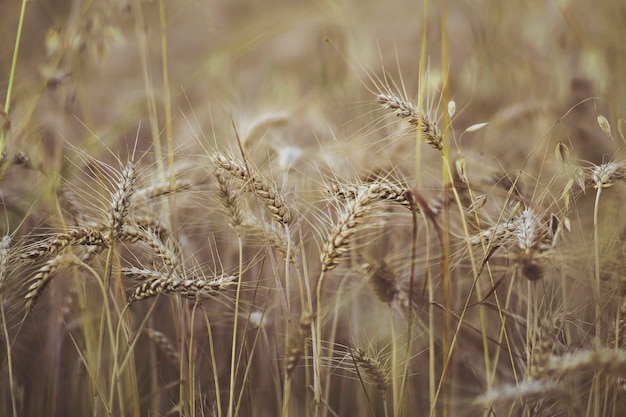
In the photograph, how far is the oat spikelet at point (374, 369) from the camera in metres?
0.92

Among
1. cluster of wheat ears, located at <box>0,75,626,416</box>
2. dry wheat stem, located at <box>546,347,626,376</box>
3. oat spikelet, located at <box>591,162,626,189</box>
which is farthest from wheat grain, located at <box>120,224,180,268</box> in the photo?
oat spikelet, located at <box>591,162,626,189</box>

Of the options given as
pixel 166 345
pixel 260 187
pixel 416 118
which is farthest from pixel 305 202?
pixel 166 345

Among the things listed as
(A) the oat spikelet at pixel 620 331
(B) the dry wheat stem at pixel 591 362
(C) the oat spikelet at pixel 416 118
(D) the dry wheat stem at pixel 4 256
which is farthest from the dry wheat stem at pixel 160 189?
(A) the oat spikelet at pixel 620 331

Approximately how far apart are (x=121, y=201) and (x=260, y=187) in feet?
0.83

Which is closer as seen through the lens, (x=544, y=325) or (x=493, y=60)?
(x=544, y=325)

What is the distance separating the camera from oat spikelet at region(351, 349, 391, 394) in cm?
92

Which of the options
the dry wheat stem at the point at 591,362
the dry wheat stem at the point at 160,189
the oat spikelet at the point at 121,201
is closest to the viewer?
the dry wheat stem at the point at 591,362

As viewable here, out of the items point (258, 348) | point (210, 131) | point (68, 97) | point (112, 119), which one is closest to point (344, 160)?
point (210, 131)

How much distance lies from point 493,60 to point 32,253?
1052 mm

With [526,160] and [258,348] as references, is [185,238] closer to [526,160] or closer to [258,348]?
[258,348]

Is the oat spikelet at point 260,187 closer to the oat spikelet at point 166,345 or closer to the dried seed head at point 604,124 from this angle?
the oat spikelet at point 166,345

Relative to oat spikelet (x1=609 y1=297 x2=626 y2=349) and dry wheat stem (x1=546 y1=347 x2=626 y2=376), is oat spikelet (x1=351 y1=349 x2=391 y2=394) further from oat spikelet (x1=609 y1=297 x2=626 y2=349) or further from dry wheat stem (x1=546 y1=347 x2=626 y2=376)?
oat spikelet (x1=609 y1=297 x2=626 y2=349)

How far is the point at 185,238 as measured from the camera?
1057mm

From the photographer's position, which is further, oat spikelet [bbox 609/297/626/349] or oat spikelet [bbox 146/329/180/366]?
oat spikelet [bbox 146/329/180/366]
